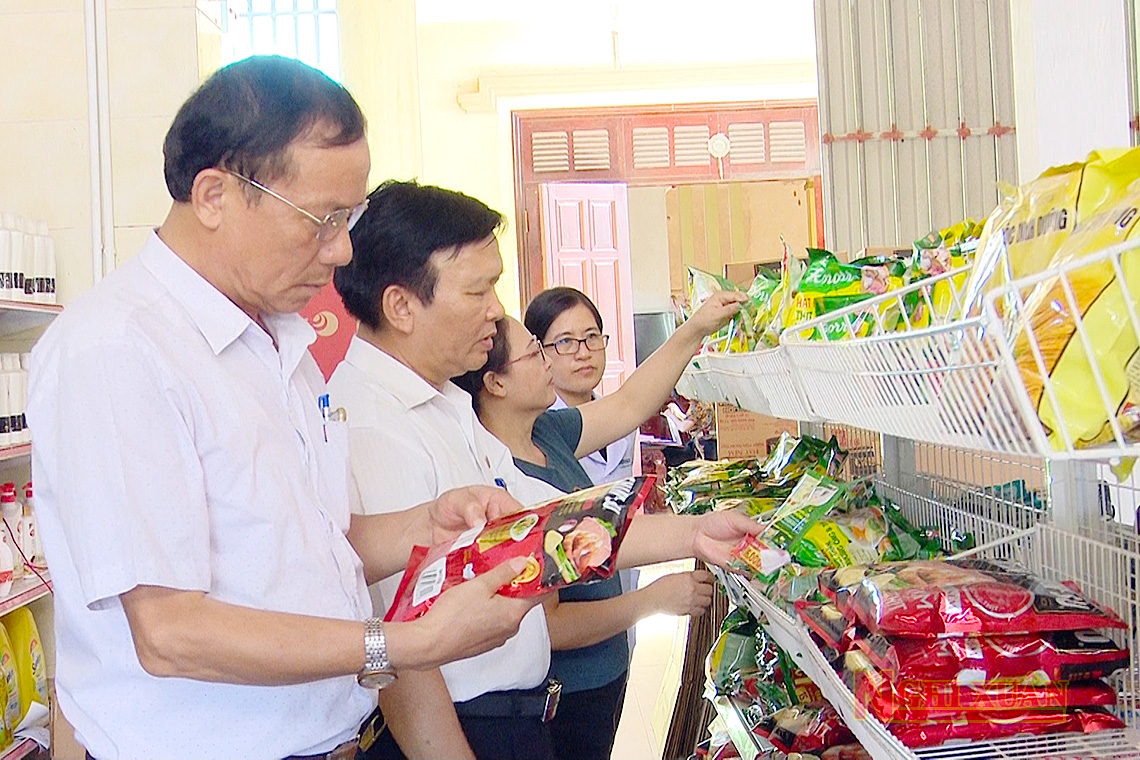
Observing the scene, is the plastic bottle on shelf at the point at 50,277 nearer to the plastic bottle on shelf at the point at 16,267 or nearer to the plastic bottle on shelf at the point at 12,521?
the plastic bottle on shelf at the point at 16,267

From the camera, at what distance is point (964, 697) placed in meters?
1.26

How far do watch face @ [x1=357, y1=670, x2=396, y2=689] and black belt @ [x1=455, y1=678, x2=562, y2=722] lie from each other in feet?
1.94

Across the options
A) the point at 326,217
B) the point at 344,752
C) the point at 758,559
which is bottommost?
the point at 344,752

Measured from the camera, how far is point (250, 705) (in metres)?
1.56

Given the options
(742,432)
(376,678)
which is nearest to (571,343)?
(742,432)

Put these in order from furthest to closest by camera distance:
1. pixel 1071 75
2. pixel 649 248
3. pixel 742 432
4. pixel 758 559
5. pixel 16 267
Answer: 1. pixel 649 248
2. pixel 742 432
3. pixel 16 267
4. pixel 1071 75
5. pixel 758 559

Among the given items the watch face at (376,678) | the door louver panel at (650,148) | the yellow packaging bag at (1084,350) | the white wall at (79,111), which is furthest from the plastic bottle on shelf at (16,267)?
the door louver panel at (650,148)

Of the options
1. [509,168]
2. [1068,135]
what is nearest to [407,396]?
[1068,135]

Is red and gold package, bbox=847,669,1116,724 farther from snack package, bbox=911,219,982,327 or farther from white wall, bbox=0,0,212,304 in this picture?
white wall, bbox=0,0,212,304

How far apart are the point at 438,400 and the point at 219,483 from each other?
2.47 ft

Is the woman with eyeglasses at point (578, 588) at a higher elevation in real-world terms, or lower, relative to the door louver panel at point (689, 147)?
lower

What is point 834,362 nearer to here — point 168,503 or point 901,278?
point 901,278

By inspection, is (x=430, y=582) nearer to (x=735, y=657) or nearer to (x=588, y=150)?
(x=735, y=657)

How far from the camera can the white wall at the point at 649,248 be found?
8.46m
